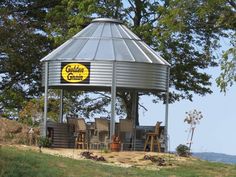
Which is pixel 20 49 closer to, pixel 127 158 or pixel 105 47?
pixel 105 47

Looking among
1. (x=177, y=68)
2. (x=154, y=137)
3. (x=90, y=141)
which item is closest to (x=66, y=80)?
(x=90, y=141)

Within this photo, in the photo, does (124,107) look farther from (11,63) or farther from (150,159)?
(150,159)

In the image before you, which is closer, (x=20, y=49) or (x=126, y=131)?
(x=126, y=131)

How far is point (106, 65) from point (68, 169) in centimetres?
675

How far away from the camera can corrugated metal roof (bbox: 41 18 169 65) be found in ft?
72.0

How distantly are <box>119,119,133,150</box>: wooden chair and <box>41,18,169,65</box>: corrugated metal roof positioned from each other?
7.38 ft

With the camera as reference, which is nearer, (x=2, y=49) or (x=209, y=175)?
(x=209, y=175)

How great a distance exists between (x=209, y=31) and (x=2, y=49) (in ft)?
34.1

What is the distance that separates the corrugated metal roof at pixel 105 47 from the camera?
2194 centimetres

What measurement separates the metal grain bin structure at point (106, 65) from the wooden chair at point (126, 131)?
1.20m

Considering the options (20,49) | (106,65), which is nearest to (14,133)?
(106,65)

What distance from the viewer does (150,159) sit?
18.5 meters

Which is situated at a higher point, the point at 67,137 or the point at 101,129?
the point at 101,129

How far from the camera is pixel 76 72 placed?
71.1ft
